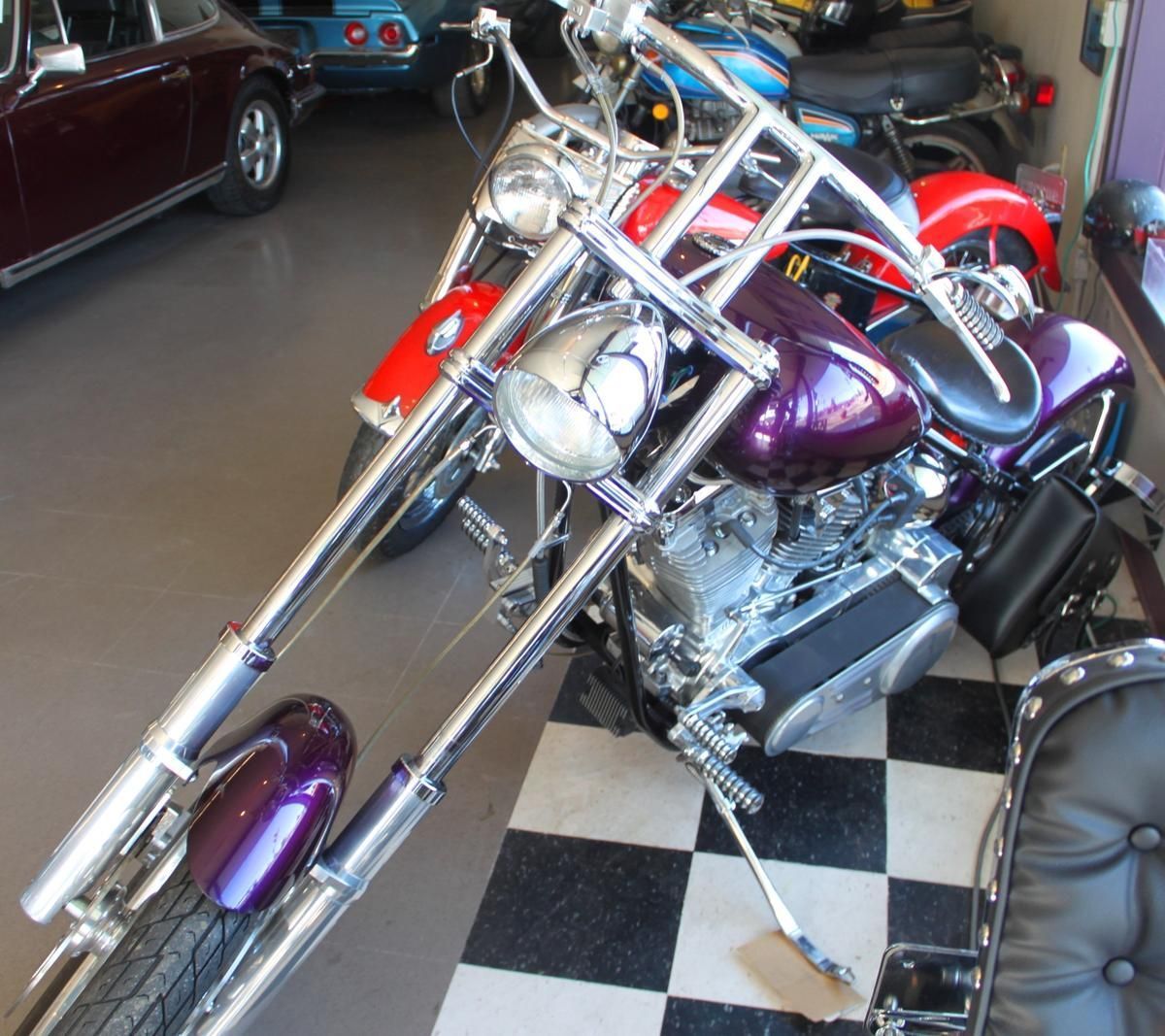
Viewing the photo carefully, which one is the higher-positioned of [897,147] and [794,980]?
[897,147]

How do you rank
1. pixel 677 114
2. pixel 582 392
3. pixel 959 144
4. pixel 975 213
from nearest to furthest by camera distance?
pixel 582 392 < pixel 677 114 < pixel 975 213 < pixel 959 144

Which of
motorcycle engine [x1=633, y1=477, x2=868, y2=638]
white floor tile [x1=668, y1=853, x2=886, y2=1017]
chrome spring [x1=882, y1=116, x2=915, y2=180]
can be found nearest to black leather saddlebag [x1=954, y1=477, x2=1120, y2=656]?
motorcycle engine [x1=633, y1=477, x2=868, y2=638]

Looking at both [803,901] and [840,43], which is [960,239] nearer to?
[803,901]

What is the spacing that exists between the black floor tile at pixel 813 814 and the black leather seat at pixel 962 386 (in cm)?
64

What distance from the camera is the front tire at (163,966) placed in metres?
1.11

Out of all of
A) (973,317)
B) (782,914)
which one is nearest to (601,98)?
(973,317)

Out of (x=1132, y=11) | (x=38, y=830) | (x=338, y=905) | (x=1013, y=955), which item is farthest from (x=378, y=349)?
(x=1013, y=955)

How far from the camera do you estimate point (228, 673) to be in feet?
3.70

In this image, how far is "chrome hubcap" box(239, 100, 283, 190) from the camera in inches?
175

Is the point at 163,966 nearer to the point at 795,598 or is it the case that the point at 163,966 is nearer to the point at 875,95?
the point at 795,598

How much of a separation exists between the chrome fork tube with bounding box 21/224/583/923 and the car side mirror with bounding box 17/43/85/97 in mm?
2777

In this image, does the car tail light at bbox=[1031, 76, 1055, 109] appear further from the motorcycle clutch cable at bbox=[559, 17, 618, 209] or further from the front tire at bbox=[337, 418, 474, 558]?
the motorcycle clutch cable at bbox=[559, 17, 618, 209]

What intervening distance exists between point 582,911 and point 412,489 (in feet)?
2.59

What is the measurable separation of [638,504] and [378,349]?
95.8 inches
